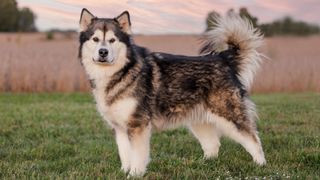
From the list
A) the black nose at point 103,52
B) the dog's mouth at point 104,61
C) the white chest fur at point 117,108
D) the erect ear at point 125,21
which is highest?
the erect ear at point 125,21

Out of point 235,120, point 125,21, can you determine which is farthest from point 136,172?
point 125,21

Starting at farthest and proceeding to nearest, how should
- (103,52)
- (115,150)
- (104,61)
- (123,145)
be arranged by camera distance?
(115,150)
(123,145)
(104,61)
(103,52)

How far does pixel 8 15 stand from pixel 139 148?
1643cm

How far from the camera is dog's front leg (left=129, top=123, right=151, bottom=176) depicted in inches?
226

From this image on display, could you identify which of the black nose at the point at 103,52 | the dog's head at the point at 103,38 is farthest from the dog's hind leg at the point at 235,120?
the black nose at the point at 103,52

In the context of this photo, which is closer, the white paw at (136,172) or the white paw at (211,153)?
the white paw at (136,172)

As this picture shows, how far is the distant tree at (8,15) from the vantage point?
59.6ft

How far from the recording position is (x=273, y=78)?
1872 cm

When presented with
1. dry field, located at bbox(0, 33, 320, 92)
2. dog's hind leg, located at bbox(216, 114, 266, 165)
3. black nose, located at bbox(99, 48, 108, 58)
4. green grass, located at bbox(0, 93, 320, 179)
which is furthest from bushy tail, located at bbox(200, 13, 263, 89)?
dry field, located at bbox(0, 33, 320, 92)

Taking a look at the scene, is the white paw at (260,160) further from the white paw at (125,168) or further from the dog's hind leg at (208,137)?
the white paw at (125,168)

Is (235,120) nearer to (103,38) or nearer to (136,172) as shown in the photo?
(136,172)

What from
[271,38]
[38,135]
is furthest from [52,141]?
[271,38]

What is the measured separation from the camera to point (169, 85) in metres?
6.24

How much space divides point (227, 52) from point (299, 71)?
1238 centimetres
